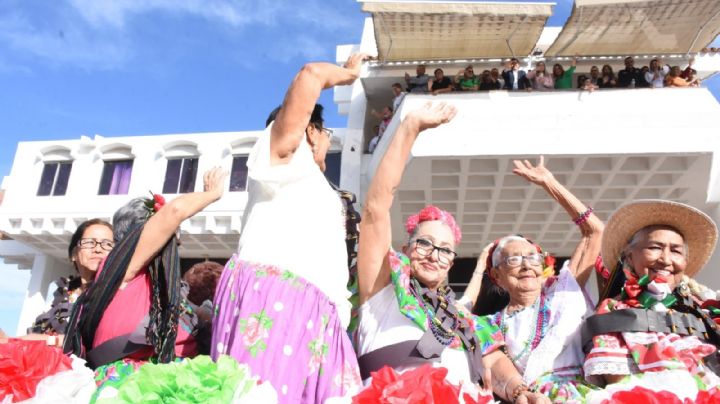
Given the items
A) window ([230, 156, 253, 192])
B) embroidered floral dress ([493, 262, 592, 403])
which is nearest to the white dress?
embroidered floral dress ([493, 262, 592, 403])

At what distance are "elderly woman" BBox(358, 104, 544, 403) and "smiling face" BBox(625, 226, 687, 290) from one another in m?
0.70

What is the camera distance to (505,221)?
11.1 meters

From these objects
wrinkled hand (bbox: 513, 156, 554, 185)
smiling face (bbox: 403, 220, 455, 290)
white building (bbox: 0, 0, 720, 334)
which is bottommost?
smiling face (bbox: 403, 220, 455, 290)

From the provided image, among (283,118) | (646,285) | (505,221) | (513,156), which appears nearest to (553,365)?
(646,285)

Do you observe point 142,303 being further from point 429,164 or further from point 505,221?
point 505,221

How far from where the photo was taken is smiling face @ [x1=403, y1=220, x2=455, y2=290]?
2.22 metres

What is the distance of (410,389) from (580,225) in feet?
6.88

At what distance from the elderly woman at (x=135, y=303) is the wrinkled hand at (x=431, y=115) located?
3.02 feet

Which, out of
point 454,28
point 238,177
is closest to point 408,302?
point 454,28

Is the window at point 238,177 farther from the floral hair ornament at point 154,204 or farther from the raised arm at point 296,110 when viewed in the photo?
the raised arm at point 296,110

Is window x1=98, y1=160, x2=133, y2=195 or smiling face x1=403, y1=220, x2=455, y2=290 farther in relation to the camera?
window x1=98, y1=160, x2=133, y2=195

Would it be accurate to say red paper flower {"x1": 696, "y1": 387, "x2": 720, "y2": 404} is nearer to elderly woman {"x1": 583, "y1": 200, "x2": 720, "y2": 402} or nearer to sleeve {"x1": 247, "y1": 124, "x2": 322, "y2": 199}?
elderly woman {"x1": 583, "y1": 200, "x2": 720, "y2": 402}

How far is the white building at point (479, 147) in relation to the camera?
8391 millimetres

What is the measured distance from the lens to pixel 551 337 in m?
2.33
